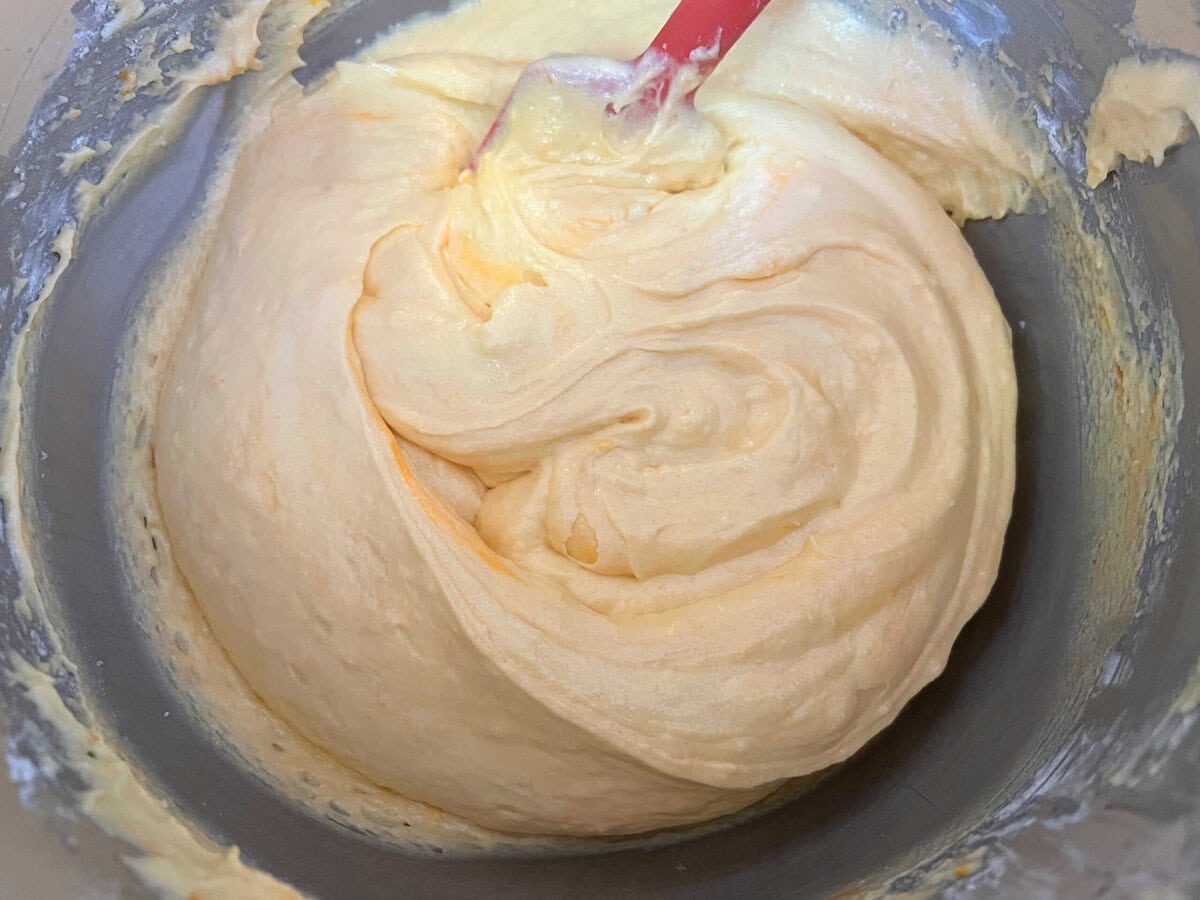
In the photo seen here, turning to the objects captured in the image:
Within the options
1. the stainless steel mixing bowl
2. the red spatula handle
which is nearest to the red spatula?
the red spatula handle

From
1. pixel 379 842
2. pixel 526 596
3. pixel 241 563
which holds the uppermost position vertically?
pixel 241 563

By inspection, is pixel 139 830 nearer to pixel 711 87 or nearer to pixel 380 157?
pixel 380 157

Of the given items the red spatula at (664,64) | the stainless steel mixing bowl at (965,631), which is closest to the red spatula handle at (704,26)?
the red spatula at (664,64)

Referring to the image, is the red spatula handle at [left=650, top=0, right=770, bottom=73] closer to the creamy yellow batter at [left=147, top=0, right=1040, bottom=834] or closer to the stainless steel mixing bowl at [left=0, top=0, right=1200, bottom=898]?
the creamy yellow batter at [left=147, top=0, right=1040, bottom=834]

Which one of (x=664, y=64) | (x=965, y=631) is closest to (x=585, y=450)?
(x=664, y=64)

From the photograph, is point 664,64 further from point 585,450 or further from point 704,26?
point 585,450

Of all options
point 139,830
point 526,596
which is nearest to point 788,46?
point 526,596
